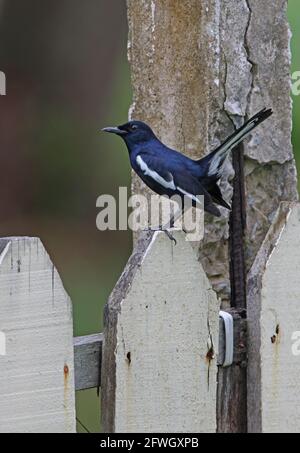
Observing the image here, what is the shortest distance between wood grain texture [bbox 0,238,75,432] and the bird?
26.9 inches

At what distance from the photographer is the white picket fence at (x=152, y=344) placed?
8.44ft

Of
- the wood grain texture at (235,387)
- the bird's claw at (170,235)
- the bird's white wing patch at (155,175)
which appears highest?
the bird's white wing patch at (155,175)

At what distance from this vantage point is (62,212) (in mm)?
5910

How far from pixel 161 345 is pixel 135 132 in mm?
1213

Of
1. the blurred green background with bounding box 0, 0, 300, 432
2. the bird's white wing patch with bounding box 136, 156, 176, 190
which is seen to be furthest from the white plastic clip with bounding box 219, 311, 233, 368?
the blurred green background with bounding box 0, 0, 300, 432

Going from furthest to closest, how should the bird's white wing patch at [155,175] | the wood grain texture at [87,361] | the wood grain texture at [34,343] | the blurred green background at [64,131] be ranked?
the blurred green background at [64,131]
the bird's white wing patch at [155,175]
the wood grain texture at [87,361]
the wood grain texture at [34,343]

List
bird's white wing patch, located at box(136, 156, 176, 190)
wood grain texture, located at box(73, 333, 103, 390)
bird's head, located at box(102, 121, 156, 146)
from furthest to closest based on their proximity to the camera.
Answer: bird's white wing patch, located at box(136, 156, 176, 190)
bird's head, located at box(102, 121, 156, 146)
wood grain texture, located at box(73, 333, 103, 390)

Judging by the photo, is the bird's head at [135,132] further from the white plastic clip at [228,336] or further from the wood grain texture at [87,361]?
the wood grain texture at [87,361]

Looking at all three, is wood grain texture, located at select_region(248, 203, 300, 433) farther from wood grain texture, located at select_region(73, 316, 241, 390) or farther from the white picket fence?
wood grain texture, located at select_region(73, 316, 241, 390)

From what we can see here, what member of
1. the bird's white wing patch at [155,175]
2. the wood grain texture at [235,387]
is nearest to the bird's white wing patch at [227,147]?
the bird's white wing patch at [155,175]

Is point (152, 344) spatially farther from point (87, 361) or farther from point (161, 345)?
point (87, 361)

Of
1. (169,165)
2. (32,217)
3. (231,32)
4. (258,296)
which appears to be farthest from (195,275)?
(32,217)

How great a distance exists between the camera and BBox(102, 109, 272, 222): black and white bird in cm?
318

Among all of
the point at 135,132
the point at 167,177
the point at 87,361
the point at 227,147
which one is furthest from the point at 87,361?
the point at 135,132
